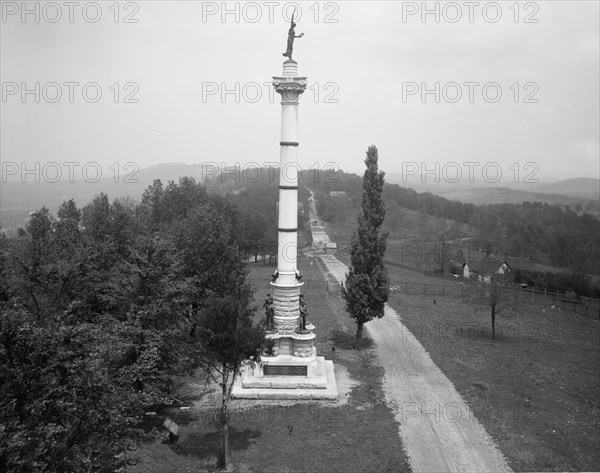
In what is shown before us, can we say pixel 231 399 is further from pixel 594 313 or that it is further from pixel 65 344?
pixel 594 313

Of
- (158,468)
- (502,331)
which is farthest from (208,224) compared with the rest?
(502,331)

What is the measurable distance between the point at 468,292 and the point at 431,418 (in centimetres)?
2921

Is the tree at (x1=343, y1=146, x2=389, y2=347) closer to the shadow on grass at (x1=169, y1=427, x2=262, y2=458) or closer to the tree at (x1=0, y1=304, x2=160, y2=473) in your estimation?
the shadow on grass at (x1=169, y1=427, x2=262, y2=458)

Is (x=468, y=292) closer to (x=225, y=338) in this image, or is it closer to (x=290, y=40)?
(x=290, y=40)

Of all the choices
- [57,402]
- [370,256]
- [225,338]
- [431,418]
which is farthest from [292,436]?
[370,256]

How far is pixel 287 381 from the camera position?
21.8 meters

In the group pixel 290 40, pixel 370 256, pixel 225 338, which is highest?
pixel 290 40

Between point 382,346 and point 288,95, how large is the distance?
15.6m

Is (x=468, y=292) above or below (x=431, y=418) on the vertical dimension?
above

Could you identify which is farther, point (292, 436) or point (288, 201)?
point (288, 201)

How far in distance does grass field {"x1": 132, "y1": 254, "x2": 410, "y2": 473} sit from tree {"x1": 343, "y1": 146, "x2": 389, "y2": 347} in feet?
15.4

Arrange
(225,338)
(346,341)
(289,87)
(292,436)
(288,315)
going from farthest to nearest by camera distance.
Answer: (346,341) → (288,315) → (289,87) → (292,436) → (225,338)

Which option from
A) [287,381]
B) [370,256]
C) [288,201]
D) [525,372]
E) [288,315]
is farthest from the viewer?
[370,256]

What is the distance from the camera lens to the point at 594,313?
133ft
